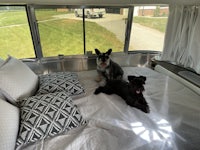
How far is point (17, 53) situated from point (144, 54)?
216cm

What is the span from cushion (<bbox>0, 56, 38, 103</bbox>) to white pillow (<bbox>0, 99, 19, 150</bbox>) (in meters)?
0.24

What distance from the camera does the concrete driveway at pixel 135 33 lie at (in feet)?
8.21

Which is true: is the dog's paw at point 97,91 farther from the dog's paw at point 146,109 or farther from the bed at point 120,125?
the dog's paw at point 146,109

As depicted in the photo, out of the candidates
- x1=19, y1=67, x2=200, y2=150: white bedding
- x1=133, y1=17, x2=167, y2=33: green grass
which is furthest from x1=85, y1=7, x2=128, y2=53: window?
x1=19, y1=67, x2=200, y2=150: white bedding

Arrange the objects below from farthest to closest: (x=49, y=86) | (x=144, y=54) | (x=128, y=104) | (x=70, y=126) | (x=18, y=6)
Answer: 1. (x=144, y=54)
2. (x=18, y=6)
3. (x=49, y=86)
4. (x=128, y=104)
5. (x=70, y=126)

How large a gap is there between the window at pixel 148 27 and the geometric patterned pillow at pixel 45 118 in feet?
6.56

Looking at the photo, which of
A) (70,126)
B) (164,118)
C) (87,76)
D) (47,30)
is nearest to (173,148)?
(164,118)

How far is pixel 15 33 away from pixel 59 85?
4.43ft

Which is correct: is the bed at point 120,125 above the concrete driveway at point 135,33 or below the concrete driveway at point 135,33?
below

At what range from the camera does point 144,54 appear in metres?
2.76

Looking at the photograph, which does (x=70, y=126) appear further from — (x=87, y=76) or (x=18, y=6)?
(x=18, y=6)

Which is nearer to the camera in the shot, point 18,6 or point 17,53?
point 18,6

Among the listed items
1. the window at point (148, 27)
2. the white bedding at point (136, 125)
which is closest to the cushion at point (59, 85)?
the white bedding at point (136, 125)

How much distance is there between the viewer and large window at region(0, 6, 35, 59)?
205 cm
